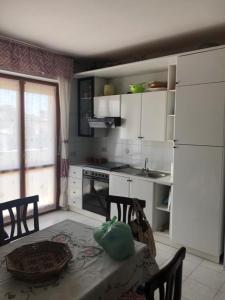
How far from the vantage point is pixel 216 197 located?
265cm

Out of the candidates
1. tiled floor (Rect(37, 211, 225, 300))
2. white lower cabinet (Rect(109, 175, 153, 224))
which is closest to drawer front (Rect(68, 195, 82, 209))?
white lower cabinet (Rect(109, 175, 153, 224))

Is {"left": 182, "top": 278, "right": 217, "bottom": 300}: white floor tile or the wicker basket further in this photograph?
{"left": 182, "top": 278, "right": 217, "bottom": 300}: white floor tile

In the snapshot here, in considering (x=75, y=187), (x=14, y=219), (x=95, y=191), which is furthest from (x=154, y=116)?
(x=14, y=219)

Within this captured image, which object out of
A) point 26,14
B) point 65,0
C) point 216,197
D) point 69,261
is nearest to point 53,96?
point 26,14

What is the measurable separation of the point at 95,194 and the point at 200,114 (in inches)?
79.8

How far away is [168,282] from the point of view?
3.44 ft

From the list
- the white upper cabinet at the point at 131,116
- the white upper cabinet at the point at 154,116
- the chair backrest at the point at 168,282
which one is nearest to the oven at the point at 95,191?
the white upper cabinet at the point at 131,116

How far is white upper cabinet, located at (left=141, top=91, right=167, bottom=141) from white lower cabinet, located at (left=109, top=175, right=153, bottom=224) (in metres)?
0.63

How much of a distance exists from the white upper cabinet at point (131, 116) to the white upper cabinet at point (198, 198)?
0.89 meters

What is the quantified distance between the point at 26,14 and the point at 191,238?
294cm

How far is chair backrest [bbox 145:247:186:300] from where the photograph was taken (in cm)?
98

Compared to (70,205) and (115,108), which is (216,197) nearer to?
(115,108)

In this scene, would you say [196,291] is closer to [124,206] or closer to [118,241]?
[124,206]

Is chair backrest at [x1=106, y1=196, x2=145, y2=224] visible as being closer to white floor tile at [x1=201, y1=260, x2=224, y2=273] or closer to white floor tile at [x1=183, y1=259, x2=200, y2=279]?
white floor tile at [x1=183, y1=259, x2=200, y2=279]
